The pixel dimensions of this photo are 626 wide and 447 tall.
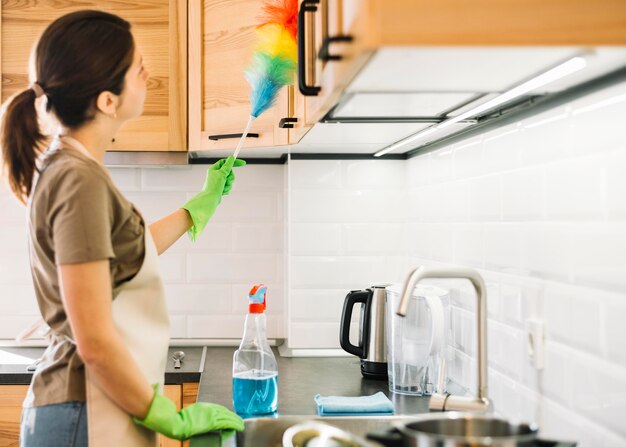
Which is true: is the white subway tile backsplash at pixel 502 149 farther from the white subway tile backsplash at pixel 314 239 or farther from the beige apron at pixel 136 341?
the white subway tile backsplash at pixel 314 239

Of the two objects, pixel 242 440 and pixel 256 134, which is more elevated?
pixel 256 134

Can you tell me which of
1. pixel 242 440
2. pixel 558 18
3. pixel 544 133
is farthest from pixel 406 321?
pixel 558 18

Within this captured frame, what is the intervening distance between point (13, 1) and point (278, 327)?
140cm

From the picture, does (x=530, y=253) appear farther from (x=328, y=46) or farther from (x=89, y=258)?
(x=89, y=258)

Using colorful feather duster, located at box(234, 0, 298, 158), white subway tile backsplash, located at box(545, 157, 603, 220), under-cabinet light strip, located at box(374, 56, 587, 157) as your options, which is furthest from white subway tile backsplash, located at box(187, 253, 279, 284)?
white subway tile backsplash, located at box(545, 157, 603, 220)

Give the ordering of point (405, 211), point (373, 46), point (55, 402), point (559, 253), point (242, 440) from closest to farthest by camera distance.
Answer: point (373, 46) < point (559, 253) < point (55, 402) < point (242, 440) < point (405, 211)

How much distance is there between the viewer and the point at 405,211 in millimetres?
2439

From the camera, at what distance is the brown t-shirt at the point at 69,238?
1289mm

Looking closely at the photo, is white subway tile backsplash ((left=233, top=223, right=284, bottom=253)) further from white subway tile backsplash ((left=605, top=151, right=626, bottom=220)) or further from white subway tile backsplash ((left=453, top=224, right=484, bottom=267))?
white subway tile backsplash ((left=605, top=151, right=626, bottom=220))

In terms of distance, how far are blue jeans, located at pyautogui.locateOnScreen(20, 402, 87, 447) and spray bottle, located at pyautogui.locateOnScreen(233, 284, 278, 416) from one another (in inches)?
14.7

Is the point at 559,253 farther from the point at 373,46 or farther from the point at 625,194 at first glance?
the point at 373,46

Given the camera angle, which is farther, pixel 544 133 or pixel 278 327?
pixel 278 327

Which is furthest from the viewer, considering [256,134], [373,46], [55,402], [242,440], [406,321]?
[256,134]

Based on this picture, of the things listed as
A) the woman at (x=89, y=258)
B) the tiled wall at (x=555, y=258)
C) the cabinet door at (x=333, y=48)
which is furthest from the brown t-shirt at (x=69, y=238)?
the tiled wall at (x=555, y=258)
